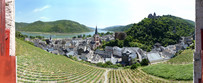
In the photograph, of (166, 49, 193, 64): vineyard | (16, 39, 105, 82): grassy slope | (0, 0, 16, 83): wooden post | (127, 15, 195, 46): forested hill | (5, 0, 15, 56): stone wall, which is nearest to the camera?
(0, 0, 16, 83): wooden post

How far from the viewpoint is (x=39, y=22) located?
122 metres

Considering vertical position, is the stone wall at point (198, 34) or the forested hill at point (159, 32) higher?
the forested hill at point (159, 32)

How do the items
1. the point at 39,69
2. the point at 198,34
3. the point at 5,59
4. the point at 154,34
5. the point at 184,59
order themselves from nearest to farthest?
1. the point at 5,59
2. the point at 198,34
3. the point at 39,69
4. the point at 184,59
5. the point at 154,34

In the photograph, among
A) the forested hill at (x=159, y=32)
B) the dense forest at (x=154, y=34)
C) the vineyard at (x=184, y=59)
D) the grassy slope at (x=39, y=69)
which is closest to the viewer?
the grassy slope at (x=39, y=69)

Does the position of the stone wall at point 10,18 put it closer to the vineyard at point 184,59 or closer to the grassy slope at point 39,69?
the grassy slope at point 39,69

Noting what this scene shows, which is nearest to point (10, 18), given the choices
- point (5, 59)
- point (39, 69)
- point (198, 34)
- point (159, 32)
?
point (5, 59)

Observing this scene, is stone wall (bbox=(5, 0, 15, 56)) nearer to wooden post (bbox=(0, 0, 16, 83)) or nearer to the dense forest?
wooden post (bbox=(0, 0, 16, 83))

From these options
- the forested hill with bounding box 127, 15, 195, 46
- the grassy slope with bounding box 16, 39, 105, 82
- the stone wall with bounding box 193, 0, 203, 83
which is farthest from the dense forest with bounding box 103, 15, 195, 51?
the stone wall with bounding box 193, 0, 203, 83

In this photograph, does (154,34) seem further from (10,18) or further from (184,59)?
(10,18)

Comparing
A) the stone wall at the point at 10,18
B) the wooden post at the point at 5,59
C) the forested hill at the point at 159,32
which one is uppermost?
the forested hill at the point at 159,32

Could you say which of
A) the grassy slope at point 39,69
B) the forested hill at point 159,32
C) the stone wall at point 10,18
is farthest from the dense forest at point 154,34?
the stone wall at point 10,18

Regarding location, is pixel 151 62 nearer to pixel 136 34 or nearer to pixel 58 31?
pixel 136 34

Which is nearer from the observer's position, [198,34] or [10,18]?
[10,18]

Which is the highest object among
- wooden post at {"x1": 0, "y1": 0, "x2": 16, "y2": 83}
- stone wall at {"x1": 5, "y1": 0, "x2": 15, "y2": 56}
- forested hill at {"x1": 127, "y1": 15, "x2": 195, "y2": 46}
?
forested hill at {"x1": 127, "y1": 15, "x2": 195, "y2": 46}
